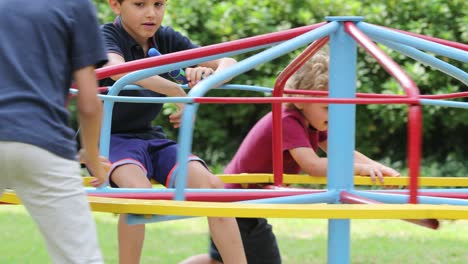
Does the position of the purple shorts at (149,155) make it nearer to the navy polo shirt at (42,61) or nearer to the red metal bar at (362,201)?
the red metal bar at (362,201)

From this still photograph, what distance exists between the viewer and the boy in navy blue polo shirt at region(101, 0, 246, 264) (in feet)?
12.9

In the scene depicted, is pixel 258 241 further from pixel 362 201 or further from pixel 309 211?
pixel 309 211

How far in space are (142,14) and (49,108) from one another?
1.54 metres

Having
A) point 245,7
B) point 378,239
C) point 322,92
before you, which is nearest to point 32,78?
point 322,92

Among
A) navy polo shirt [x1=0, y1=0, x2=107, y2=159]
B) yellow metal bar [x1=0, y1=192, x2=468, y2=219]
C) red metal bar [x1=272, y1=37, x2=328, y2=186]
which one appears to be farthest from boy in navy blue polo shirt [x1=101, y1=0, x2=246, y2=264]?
navy polo shirt [x1=0, y1=0, x2=107, y2=159]

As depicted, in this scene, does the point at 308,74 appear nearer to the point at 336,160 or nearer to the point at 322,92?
the point at 322,92

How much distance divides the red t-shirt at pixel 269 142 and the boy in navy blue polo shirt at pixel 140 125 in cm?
33

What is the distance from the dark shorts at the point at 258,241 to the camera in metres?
4.50

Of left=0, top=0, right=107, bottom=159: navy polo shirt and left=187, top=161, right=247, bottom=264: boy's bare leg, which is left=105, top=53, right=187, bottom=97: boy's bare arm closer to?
left=187, top=161, right=247, bottom=264: boy's bare leg

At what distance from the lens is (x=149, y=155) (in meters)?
4.14

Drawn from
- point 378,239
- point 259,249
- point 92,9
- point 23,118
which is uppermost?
point 92,9

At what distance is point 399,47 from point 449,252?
2.85 metres

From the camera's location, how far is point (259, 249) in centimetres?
452

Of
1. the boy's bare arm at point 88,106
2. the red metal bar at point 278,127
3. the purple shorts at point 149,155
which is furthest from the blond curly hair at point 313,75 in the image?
the boy's bare arm at point 88,106
